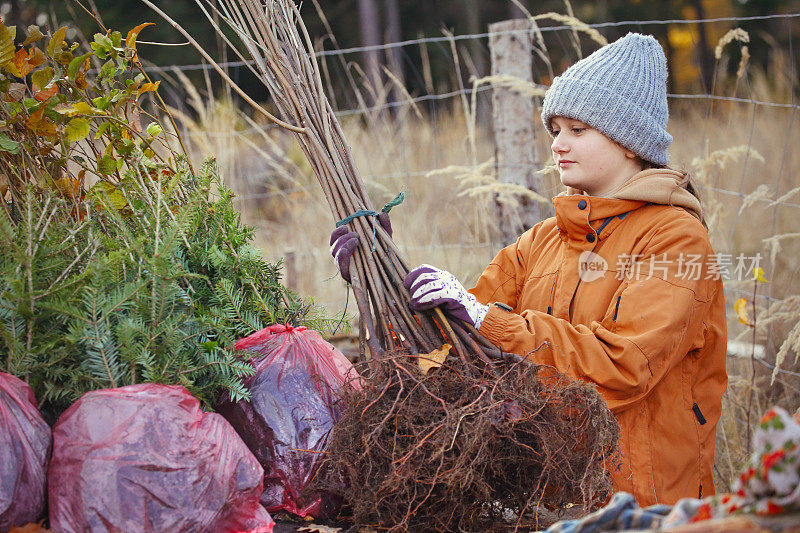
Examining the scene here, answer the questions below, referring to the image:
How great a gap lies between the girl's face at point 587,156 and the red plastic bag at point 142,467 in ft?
3.65

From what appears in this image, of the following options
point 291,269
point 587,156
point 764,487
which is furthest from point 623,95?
point 291,269

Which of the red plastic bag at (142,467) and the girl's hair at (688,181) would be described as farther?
the girl's hair at (688,181)

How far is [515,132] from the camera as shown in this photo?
3543 mm

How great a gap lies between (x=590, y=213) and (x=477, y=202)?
5.86ft

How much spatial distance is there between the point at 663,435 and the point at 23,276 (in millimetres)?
1437

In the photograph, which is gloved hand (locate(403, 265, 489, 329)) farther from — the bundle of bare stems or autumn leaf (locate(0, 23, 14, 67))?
autumn leaf (locate(0, 23, 14, 67))

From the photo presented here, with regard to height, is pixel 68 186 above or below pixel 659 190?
above

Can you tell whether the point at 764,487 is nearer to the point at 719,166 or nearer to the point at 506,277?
the point at 506,277

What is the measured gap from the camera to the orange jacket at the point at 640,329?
5.05 feet

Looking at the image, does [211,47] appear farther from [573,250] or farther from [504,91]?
[573,250]

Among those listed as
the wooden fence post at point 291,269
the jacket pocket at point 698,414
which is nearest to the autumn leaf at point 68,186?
the jacket pocket at point 698,414

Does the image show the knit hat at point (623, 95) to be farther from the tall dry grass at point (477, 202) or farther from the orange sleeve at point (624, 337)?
the tall dry grass at point (477, 202)

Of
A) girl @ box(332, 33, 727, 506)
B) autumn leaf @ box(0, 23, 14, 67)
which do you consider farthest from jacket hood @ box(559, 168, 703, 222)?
autumn leaf @ box(0, 23, 14, 67)

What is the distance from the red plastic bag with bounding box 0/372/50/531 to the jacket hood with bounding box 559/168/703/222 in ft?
4.56
